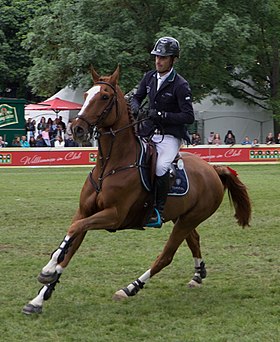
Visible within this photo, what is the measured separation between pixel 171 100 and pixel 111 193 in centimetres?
138

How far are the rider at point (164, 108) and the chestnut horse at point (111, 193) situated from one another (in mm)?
210

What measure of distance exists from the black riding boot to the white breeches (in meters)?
0.07

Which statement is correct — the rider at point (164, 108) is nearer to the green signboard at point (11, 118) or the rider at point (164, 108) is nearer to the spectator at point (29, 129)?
the green signboard at point (11, 118)

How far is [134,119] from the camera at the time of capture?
7988mm

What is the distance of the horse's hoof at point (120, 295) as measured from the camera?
7773mm

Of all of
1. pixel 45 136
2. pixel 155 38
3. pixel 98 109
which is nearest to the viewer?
pixel 98 109

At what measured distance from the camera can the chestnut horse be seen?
7.21m

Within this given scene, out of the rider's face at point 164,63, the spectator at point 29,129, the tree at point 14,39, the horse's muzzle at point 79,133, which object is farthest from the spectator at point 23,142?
the horse's muzzle at point 79,133

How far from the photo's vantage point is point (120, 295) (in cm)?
780

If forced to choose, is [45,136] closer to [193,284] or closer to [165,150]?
[193,284]

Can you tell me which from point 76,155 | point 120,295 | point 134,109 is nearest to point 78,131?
point 134,109

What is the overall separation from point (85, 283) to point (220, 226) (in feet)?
17.2

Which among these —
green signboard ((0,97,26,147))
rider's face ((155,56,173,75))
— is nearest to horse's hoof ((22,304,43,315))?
rider's face ((155,56,173,75))

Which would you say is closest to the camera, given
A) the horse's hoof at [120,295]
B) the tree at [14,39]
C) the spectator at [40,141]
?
the horse's hoof at [120,295]
